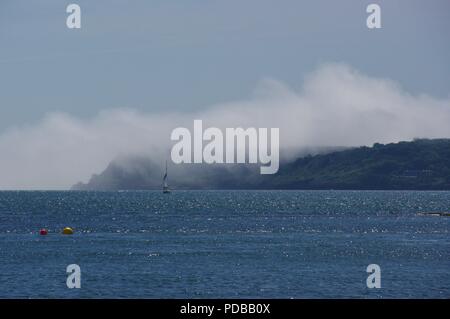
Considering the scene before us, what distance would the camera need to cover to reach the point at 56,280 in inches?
3145

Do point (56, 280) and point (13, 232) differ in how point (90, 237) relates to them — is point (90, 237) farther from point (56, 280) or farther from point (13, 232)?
point (56, 280)

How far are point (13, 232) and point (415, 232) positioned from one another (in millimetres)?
86647

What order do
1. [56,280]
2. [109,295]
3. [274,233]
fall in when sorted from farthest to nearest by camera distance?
[274,233] < [56,280] < [109,295]

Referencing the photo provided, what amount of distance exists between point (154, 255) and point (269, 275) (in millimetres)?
26147

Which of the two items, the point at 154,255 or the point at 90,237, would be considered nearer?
the point at 154,255

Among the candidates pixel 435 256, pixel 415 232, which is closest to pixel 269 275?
pixel 435 256
